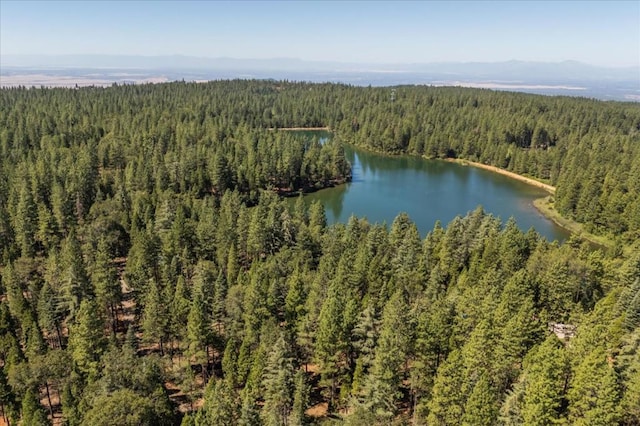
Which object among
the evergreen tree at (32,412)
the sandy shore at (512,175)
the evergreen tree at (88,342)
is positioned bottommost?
the evergreen tree at (32,412)

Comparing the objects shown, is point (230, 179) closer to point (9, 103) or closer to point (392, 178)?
point (392, 178)

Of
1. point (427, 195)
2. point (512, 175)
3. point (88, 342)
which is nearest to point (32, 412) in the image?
point (88, 342)

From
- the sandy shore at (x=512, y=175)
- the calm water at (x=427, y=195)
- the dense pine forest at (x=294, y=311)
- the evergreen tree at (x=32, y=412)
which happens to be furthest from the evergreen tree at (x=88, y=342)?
the sandy shore at (x=512, y=175)

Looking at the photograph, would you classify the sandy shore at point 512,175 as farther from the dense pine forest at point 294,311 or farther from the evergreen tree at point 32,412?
the evergreen tree at point 32,412

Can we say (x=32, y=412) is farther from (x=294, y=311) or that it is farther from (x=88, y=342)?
(x=294, y=311)

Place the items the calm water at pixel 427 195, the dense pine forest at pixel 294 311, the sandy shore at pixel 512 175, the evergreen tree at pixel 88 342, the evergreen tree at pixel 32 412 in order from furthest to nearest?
the sandy shore at pixel 512 175, the calm water at pixel 427 195, the evergreen tree at pixel 88 342, the evergreen tree at pixel 32 412, the dense pine forest at pixel 294 311

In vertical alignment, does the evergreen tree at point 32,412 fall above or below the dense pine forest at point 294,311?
below

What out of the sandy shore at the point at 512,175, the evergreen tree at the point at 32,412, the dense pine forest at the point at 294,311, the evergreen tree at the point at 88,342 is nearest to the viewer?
the dense pine forest at the point at 294,311
